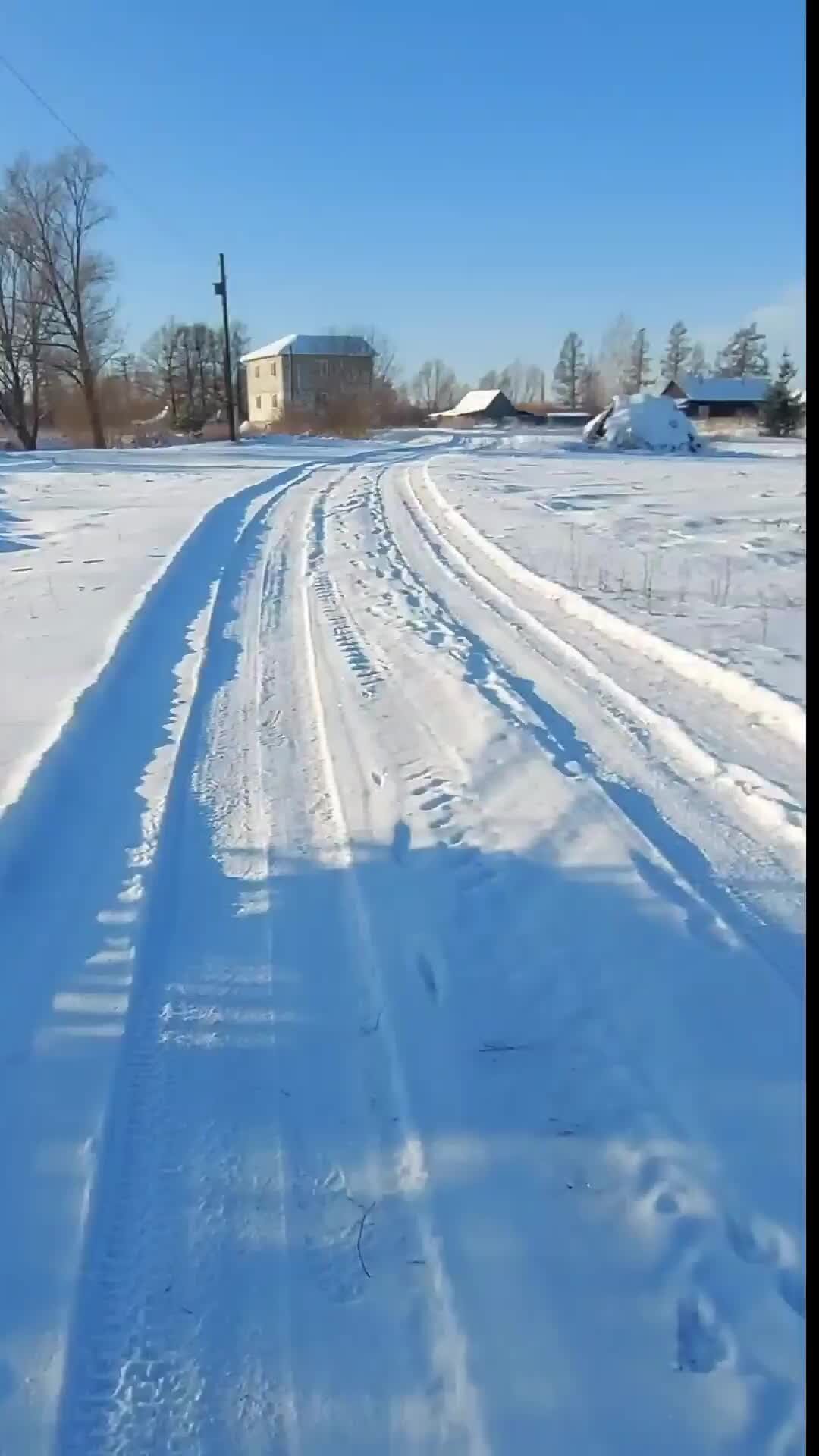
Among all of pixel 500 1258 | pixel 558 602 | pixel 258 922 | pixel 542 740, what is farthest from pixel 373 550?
pixel 500 1258

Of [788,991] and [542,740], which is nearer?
[788,991]

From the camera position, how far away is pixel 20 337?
51.4 m

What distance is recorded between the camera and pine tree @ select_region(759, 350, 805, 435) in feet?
180

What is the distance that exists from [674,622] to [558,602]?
152 cm

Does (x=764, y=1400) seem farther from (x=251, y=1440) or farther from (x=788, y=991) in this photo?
(x=788, y=991)

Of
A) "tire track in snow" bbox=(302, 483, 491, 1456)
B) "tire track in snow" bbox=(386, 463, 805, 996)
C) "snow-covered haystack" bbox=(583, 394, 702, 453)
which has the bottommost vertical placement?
"tire track in snow" bbox=(302, 483, 491, 1456)

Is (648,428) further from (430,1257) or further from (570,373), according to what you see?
(570,373)

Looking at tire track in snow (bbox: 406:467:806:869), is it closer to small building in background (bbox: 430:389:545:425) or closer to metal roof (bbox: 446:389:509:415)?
small building in background (bbox: 430:389:545:425)

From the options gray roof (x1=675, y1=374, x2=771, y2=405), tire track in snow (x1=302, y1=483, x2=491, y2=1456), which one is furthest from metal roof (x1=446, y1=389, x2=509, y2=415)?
tire track in snow (x1=302, y1=483, x2=491, y2=1456)

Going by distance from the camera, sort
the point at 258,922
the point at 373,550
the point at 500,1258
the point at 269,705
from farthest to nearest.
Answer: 1. the point at 373,550
2. the point at 269,705
3. the point at 258,922
4. the point at 500,1258

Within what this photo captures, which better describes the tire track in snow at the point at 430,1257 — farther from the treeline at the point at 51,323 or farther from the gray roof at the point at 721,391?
the gray roof at the point at 721,391

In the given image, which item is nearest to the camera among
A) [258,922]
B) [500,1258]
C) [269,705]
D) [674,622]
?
[500,1258]

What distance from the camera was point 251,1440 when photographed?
2.08 m

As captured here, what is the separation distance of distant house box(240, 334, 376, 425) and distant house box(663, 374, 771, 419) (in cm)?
2903
